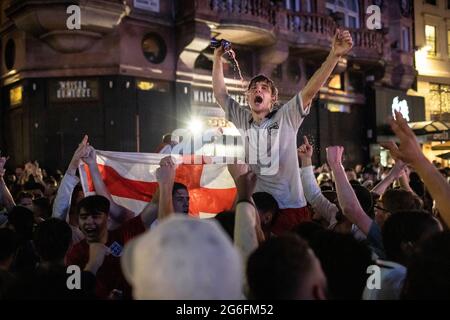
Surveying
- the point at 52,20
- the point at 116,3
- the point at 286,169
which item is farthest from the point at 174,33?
the point at 286,169

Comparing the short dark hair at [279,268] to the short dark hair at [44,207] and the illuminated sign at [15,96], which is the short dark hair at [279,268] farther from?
the illuminated sign at [15,96]

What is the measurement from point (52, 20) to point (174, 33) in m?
3.42

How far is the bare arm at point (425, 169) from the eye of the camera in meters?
2.50

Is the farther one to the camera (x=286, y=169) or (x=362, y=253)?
(x=286, y=169)

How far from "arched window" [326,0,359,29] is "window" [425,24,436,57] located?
5.69 metres

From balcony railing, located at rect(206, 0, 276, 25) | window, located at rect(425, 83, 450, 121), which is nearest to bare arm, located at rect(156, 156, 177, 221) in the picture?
balcony railing, located at rect(206, 0, 276, 25)

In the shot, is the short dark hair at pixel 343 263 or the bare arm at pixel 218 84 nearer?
the short dark hair at pixel 343 263

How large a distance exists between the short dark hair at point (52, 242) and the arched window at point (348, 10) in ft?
60.1

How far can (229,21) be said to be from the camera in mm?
14625

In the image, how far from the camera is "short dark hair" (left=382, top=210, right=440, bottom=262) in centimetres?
262

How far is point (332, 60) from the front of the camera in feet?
12.8

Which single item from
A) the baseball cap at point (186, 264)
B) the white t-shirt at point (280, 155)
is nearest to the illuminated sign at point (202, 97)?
the white t-shirt at point (280, 155)

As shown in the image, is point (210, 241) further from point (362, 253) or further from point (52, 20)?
point (52, 20)

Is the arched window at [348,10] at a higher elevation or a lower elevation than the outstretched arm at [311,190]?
higher
